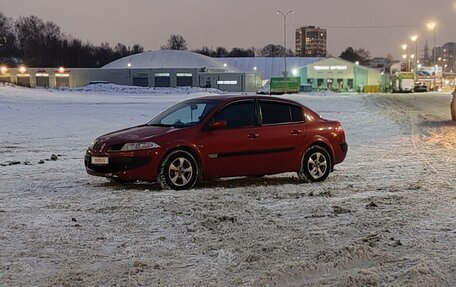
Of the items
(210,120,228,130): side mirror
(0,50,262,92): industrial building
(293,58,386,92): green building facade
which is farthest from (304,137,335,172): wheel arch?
(0,50,262,92): industrial building

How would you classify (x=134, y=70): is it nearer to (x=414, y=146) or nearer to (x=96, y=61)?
(x=96, y=61)

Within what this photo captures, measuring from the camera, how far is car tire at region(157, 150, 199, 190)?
986 centimetres

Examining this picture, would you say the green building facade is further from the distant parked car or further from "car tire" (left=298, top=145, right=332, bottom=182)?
"car tire" (left=298, top=145, right=332, bottom=182)

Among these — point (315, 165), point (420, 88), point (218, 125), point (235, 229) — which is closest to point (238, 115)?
point (218, 125)

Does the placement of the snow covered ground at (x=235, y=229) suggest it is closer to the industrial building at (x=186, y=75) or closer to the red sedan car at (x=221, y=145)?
the red sedan car at (x=221, y=145)

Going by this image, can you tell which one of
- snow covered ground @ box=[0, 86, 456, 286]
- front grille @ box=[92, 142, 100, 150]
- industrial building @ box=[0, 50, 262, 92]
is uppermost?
industrial building @ box=[0, 50, 262, 92]

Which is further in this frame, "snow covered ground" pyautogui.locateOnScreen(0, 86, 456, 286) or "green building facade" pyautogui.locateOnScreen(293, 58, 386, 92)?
"green building facade" pyautogui.locateOnScreen(293, 58, 386, 92)

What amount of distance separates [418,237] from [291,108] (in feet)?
15.7

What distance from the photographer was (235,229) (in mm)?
7211

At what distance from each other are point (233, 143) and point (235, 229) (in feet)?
10.6

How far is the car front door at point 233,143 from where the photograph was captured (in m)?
10.1

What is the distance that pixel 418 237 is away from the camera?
6.75m

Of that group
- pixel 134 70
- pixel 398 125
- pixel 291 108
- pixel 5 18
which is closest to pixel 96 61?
pixel 5 18

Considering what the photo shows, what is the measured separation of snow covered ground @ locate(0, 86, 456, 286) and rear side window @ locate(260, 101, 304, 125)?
108 centimetres
